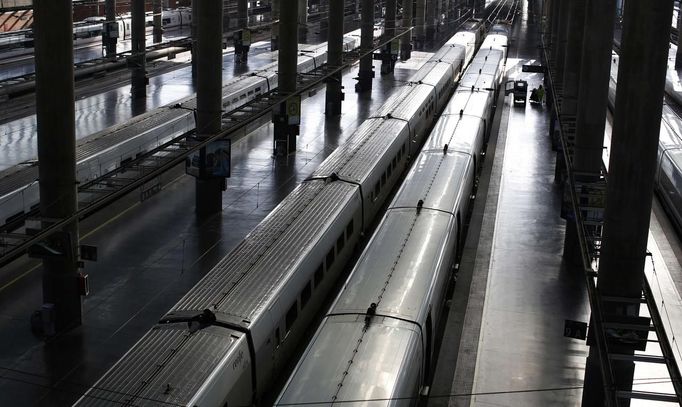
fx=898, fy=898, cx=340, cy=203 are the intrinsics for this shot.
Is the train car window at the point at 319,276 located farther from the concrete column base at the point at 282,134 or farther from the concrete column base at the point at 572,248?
the concrete column base at the point at 282,134

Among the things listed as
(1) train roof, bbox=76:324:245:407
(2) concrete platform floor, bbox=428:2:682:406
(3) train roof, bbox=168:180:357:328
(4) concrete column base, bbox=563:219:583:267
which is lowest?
(2) concrete platform floor, bbox=428:2:682:406

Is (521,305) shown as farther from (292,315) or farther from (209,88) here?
(209,88)

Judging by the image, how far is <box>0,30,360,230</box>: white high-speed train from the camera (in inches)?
977

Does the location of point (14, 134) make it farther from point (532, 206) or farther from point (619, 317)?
point (619, 317)

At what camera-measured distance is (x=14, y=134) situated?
39.6m

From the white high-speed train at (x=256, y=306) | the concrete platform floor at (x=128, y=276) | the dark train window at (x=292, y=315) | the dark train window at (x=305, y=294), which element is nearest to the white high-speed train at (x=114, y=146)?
the concrete platform floor at (x=128, y=276)

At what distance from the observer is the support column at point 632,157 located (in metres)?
14.6

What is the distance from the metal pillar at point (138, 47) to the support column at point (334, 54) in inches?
394

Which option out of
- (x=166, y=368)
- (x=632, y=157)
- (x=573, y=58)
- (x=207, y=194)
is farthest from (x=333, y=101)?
(x=166, y=368)

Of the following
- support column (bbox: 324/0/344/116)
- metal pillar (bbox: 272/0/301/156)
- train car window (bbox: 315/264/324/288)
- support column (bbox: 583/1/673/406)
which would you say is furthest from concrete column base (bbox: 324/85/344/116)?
support column (bbox: 583/1/673/406)

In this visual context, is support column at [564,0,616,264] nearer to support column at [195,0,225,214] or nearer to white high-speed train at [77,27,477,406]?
white high-speed train at [77,27,477,406]

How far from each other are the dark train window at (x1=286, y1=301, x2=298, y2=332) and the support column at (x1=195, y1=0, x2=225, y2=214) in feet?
38.0

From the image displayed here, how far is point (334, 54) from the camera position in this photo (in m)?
45.4

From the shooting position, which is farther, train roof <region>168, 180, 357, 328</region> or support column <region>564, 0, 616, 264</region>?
support column <region>564, 0, 616, 264</region>
